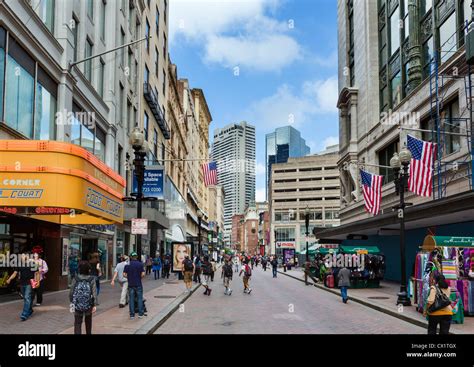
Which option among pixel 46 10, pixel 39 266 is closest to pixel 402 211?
pixel 39 266

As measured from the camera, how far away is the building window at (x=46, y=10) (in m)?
19.1

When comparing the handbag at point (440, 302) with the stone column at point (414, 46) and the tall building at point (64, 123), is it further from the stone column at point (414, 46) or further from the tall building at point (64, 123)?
the stone column at point (414, 46)

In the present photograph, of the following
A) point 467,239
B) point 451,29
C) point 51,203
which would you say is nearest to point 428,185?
point 467,239

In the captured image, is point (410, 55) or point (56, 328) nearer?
point (56, 328)

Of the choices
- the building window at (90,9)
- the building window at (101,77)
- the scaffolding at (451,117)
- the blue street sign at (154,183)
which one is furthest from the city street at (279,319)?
the building window at (90,9)

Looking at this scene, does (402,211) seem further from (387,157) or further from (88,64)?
(387,157)

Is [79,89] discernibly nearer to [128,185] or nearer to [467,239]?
[128,185]

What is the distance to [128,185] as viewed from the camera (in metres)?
35.6

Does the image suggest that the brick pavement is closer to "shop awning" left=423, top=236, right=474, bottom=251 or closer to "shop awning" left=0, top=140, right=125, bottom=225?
"shop awning" left=0, top=140, right=125, bottom=225

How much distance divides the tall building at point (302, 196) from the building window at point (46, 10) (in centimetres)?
9827

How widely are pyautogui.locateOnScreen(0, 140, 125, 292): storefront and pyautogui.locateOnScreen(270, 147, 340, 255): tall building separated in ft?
314

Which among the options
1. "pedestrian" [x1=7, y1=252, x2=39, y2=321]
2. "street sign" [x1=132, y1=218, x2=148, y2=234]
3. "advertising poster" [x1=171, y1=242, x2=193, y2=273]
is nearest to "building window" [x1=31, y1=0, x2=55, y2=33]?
"street sign" [x1=132, y1=218, x2=148, y2=234]

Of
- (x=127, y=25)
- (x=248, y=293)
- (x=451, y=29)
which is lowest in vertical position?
(x=248, y=293)
